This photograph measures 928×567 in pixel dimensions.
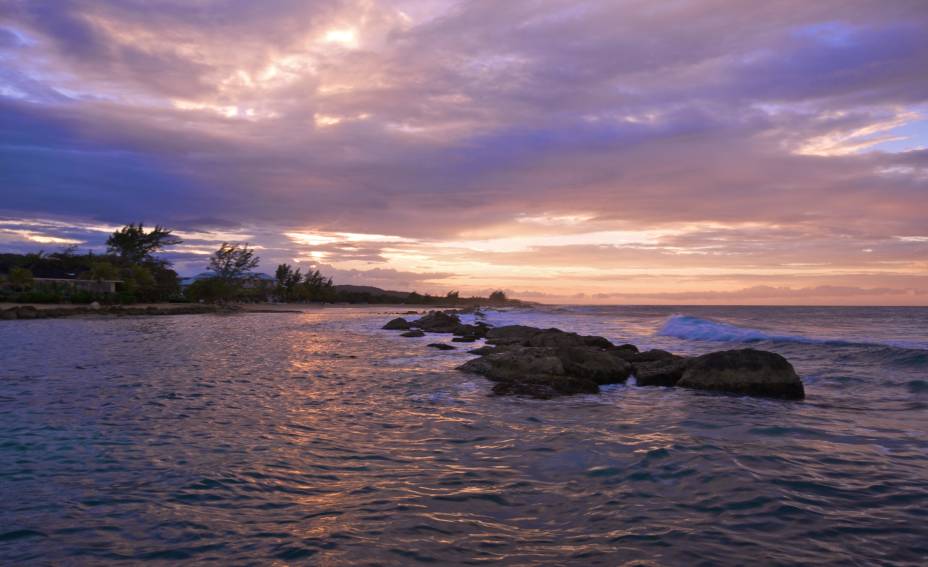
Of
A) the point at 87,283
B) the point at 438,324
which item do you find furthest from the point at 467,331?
the point at 87,283

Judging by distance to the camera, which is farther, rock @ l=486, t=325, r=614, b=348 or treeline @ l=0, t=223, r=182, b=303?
treeline @ l=0, t=223, r=182, b=303

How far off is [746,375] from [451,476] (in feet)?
30.0

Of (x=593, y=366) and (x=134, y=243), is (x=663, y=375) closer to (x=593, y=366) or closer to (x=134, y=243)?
(x=593, y=366)

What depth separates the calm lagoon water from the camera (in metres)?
4.65

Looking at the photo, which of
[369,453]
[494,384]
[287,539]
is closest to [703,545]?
[287,539]

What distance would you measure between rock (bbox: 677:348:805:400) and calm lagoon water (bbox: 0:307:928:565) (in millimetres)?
589

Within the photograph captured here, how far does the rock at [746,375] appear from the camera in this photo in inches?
484

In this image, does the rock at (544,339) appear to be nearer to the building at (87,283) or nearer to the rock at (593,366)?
the rock at (593,366)

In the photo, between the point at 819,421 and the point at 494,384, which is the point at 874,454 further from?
the point at 494,384

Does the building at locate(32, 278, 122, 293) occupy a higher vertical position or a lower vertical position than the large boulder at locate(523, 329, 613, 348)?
higher

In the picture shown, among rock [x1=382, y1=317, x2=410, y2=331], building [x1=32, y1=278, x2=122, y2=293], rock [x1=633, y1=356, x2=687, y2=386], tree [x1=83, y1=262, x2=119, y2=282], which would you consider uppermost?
tree [x1=83, y1=262, x2=119, y2=282]

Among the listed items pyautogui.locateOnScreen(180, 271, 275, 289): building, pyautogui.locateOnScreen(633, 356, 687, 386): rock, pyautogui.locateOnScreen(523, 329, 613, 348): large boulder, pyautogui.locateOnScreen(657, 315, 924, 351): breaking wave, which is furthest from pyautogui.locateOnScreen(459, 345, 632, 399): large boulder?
pyautogui.locateOnScreen(180, 271, 275, 289): building

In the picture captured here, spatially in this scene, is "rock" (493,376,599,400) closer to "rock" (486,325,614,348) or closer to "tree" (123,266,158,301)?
"rock" (486,325,614,348)

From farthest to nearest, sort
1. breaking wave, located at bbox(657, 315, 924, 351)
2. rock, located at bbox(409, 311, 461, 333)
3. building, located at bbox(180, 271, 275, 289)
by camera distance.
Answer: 1. building, located at bbox(180, 271, 275, 289)
2. rock, located at bbox(409, 311, 461, 333)
3. breaking wave, located at bbox(657, 315, 924, 351)
